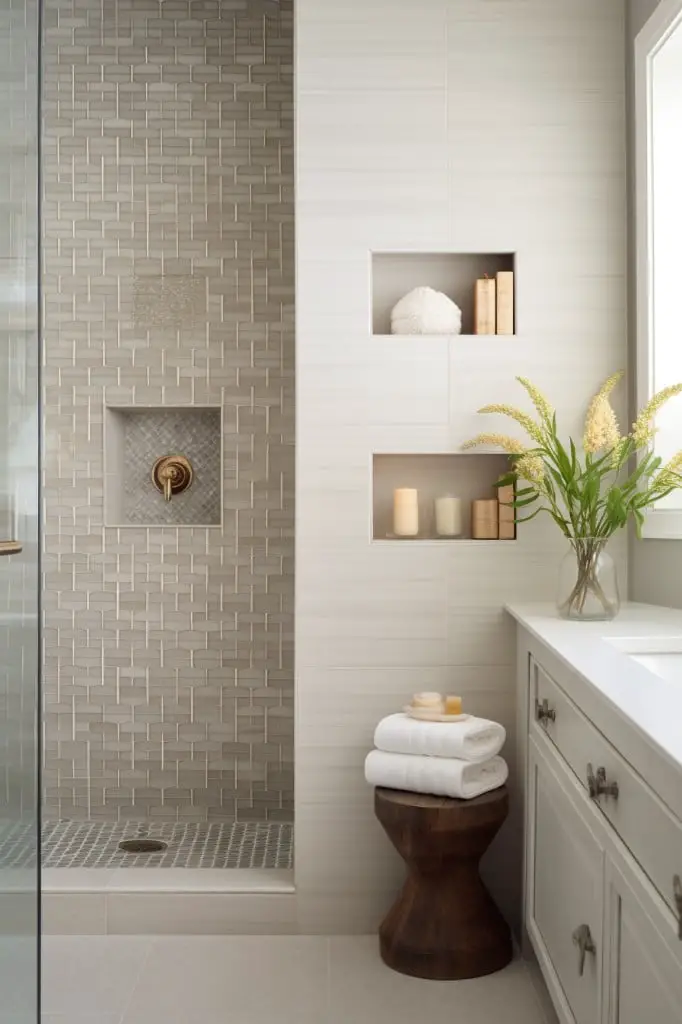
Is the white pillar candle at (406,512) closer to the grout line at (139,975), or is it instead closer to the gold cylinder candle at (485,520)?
the gold cylinder candle at (485,520)

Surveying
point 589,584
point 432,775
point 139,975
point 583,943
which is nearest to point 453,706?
point 432,775

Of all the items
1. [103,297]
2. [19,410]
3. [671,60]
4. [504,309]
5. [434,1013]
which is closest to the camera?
[19,410]

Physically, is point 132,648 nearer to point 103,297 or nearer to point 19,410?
point 103,297

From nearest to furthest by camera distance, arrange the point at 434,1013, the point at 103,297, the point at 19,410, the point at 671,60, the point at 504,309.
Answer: the point at 19,410 → the point at 434,1013 → the point at 671,60 → the point at 504,309 → the point at 103,297

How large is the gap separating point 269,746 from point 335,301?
5.32 ft

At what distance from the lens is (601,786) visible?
1765 millimetres

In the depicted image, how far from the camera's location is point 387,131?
2998 mm

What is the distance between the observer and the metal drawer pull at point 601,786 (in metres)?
1.70

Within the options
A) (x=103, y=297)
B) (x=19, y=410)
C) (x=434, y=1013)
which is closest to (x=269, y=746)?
(x=434, y=1013)

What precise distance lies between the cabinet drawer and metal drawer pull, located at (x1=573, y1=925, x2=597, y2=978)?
0.78 ft

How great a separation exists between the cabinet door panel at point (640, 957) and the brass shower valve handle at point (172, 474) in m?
2.45

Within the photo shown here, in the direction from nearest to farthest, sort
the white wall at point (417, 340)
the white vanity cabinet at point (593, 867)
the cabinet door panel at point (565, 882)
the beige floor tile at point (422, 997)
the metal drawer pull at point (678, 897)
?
the metal drawer pull at point (678, 897)
the white vanity cabinet at point (593, 867)
the cabinet door panel at point (565, 882)
the beige floor tile at point (422, 997)
the white wall at point (417, 340)

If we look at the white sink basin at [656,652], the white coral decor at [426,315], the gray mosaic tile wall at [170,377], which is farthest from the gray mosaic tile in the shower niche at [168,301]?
the white sink basin at [656,652]

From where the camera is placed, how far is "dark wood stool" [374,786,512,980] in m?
2.64
